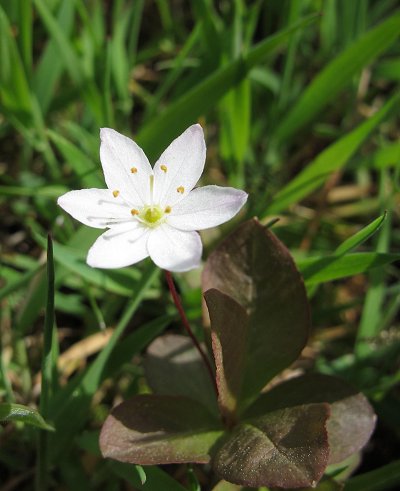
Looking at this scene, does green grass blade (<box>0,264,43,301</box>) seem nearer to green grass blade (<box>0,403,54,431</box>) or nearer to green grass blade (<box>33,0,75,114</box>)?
green grass blade (<box>0,403,54,431</box>)

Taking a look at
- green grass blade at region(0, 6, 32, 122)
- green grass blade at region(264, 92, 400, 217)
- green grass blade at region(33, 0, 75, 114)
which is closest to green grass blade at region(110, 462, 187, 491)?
green grass blade at region(264, 92, 400, 217)

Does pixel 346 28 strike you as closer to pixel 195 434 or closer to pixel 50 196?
pixel 50 196

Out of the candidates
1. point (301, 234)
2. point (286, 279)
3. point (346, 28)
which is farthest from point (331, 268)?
point (346, 28)

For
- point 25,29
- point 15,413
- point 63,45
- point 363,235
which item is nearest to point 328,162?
point 363,235

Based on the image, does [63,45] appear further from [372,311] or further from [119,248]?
[372,311]

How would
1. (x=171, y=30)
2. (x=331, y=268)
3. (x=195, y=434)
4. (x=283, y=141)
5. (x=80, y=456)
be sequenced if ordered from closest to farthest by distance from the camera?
(x=195, y=434), (x=331, y=268), (x=80, y=456), (x=283, y=141), (x=171, y=30)

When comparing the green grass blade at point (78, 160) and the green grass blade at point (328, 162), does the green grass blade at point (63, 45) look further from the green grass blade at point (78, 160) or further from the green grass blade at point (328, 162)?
the green grass blade at point (328, 162)
